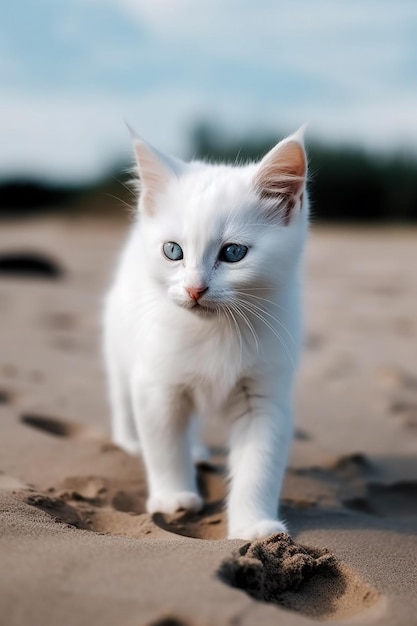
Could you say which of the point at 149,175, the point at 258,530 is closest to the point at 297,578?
the point at 258,530

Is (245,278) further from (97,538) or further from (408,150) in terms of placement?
(408,150)

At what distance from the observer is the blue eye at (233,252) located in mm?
2600

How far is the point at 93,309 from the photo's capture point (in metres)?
6.81

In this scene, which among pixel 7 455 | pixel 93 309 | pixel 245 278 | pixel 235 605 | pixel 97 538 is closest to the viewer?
pixel 235 605

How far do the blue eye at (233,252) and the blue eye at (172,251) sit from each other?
139mm

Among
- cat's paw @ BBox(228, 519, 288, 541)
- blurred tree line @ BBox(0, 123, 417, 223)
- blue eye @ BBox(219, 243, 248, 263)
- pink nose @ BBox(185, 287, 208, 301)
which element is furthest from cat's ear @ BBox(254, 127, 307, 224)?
blurred tree line @ BBox(0, 123, 417, 223)

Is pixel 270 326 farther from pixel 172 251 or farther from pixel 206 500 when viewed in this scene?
pixel 206 500

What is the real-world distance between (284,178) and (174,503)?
119 centimetres

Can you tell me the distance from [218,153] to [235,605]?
13163mm

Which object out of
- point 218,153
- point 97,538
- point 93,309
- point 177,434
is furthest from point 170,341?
point 218,153

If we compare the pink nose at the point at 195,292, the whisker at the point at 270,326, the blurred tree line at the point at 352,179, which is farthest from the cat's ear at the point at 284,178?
the blurred tree line at the point at 352,179

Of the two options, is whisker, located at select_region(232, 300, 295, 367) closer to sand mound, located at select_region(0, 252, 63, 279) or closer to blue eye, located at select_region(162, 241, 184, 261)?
blue eye, located at select_region(162, 241, 184, 261)

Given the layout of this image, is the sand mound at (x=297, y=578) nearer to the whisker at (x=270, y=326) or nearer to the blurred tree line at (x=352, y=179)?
the whisker at (x=270, y=326)

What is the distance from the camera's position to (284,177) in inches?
107
